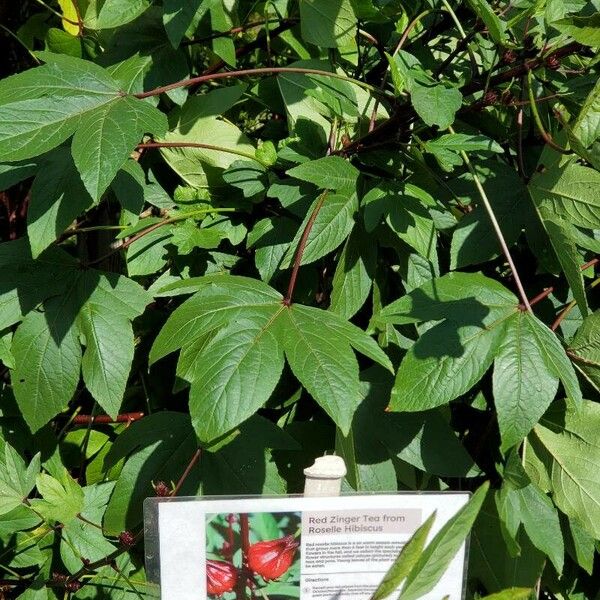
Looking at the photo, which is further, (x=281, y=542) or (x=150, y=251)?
(x=150, y=251)

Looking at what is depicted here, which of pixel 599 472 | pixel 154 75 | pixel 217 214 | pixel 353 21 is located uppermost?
pixel 353 21

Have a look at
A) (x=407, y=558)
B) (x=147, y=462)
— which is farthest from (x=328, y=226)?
(x=407, y=558)

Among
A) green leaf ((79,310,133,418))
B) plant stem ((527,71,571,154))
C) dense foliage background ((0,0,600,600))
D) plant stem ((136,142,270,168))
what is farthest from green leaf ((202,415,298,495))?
plant stem ((527,71,571,154))

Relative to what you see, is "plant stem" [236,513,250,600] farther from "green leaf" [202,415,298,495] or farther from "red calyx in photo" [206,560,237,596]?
"green leaf" [202,415,298,495]

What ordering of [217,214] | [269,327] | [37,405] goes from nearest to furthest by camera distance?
1. [269,327]
2. [37,405]
3. [217,214]

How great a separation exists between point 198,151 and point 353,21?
11.3 inches

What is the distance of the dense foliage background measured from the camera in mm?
977

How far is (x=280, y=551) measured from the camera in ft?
2.88

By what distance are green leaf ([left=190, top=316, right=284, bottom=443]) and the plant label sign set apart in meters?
0.08

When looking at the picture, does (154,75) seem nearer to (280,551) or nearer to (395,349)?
(395,349)

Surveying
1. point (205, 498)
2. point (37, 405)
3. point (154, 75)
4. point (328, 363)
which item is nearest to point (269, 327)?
point (328, 363)

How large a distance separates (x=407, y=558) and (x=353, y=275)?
501 mm

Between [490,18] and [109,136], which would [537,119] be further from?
[109,136]

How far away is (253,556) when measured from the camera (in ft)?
2.91
